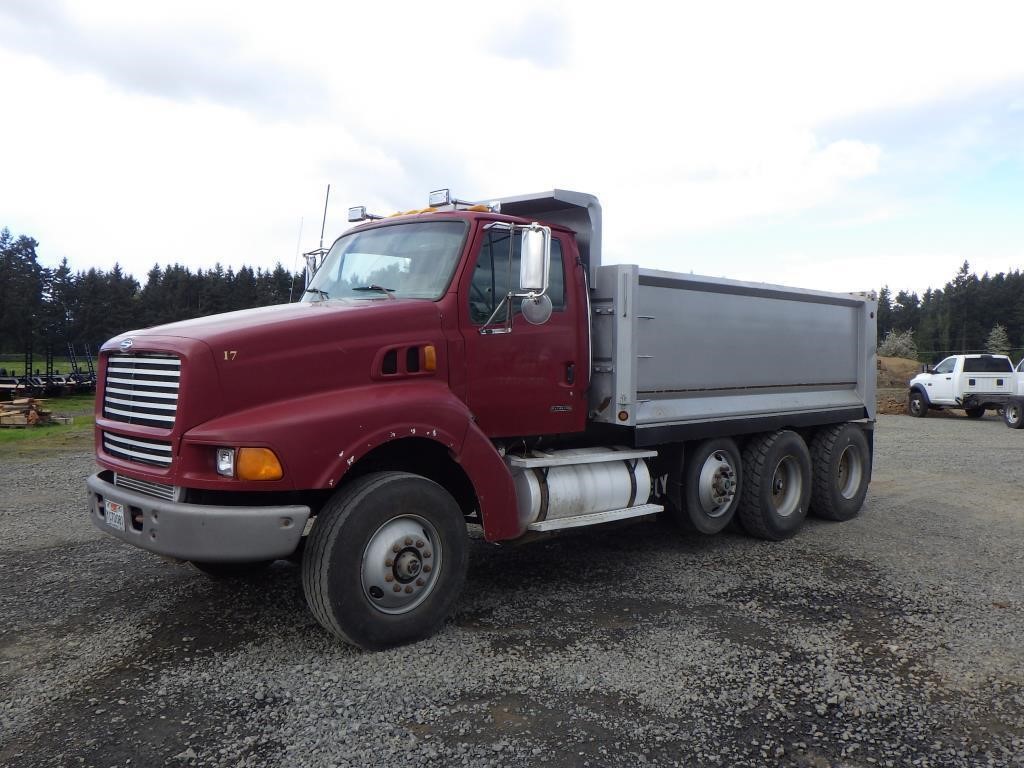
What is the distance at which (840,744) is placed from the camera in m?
3.55

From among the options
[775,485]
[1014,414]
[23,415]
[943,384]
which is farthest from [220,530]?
[943,384]

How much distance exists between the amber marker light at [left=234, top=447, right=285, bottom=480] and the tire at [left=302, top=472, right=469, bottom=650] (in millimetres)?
452

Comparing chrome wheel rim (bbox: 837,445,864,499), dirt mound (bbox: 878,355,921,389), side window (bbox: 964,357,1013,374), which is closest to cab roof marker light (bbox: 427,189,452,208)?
chrome wheel rim (bbox: 837,445,864,499)

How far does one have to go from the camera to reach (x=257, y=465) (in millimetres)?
4012

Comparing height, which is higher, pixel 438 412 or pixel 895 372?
pixel 895 372

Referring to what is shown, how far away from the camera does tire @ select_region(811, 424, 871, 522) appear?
27.1 feet

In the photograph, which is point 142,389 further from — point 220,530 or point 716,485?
point 716,485

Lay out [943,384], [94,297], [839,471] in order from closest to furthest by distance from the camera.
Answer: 1. [839,471]
2. [943,384]
3. [94,297]

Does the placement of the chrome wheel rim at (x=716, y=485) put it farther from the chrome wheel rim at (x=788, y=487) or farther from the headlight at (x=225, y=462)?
the headlight at (x=225, y=462)

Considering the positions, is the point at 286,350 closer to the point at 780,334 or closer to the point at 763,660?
the point at 763,660

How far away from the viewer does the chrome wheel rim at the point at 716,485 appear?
6.84 m

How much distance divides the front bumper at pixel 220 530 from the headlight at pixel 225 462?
0.20 metres

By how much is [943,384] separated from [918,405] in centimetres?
119

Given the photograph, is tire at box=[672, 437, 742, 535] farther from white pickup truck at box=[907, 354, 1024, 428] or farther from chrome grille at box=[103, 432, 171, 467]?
white pickup truck at box=[907, 354, 1024, 428]
